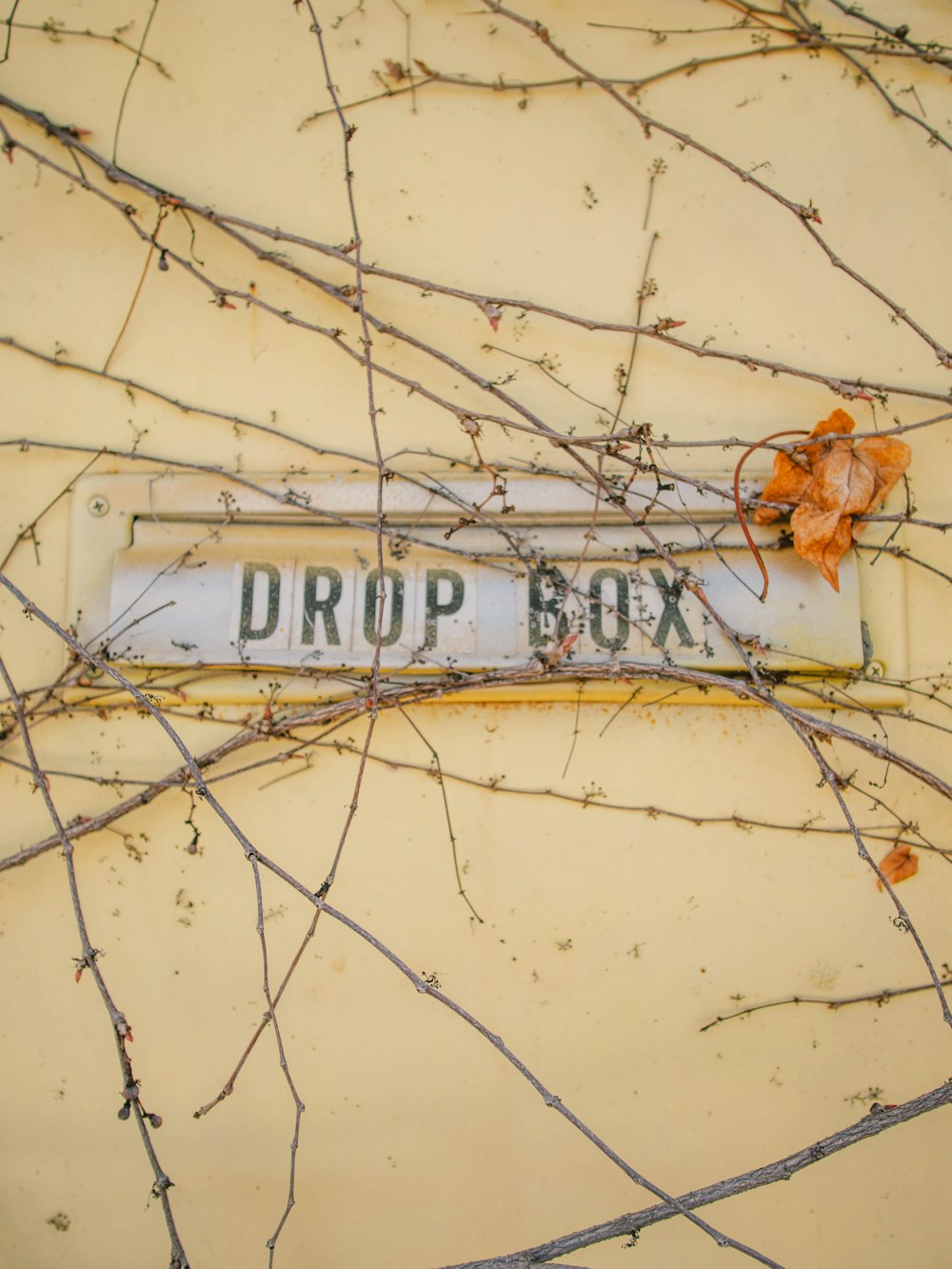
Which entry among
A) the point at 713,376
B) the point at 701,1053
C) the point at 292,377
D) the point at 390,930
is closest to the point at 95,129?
the point at 292,377

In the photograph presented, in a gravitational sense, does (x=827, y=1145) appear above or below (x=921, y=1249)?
above

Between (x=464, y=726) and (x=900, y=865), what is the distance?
800mm

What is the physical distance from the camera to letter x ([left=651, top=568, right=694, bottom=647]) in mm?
1935

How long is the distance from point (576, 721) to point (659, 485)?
0.44 m

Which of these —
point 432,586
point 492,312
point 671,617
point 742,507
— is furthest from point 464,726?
point 492,312

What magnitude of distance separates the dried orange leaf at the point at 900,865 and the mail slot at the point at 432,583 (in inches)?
13.3

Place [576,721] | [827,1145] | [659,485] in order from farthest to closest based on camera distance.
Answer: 1. [576,721]
2. [659,485]
3. [827,1145]

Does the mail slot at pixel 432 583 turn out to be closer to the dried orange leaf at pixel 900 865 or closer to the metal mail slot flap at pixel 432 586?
the metal mail slot flap at pixel 432 586

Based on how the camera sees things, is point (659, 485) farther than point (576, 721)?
No

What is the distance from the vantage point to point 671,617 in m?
1.94

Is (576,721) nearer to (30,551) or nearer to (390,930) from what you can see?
(390,930)

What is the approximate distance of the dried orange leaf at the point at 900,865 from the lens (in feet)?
6.45

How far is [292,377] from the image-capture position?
6.75ft

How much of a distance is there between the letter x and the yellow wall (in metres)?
0.10
